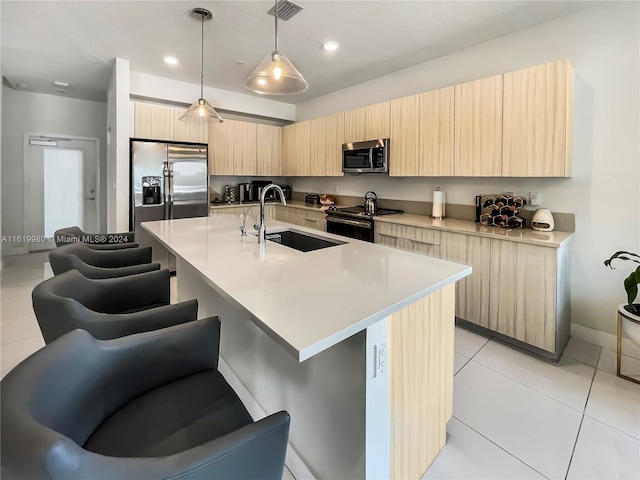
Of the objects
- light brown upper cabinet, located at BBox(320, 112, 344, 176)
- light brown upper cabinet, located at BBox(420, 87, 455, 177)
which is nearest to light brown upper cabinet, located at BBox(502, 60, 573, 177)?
light brown upper cabinet, located at BBox(420, 87, 455, 177)

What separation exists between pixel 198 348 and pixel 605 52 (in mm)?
3599

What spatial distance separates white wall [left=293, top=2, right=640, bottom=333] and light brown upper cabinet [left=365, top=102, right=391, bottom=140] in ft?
4.04

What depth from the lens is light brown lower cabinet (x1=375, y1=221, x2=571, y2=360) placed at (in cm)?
246

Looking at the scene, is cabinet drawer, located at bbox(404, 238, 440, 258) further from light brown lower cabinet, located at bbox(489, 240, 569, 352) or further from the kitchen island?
the kitchen island

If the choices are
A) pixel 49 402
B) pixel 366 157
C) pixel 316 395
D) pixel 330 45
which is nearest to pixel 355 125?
pixel 366 157

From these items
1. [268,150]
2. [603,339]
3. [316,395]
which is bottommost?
[603,339]

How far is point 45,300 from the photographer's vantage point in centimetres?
A: 126

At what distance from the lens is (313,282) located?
4.61 ft

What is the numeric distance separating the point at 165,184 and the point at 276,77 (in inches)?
111

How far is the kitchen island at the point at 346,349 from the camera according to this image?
111 cm

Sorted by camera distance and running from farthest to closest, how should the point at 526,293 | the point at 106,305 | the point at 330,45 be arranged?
the point at 330,45
the point at 526,293
the point at 106,305

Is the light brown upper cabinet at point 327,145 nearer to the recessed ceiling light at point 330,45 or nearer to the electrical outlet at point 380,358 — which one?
the recessed ceiling light at point 330,45

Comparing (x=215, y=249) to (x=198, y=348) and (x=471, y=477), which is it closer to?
(x=198, y=348)

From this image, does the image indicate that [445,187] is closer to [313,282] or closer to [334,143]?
[334,143]
